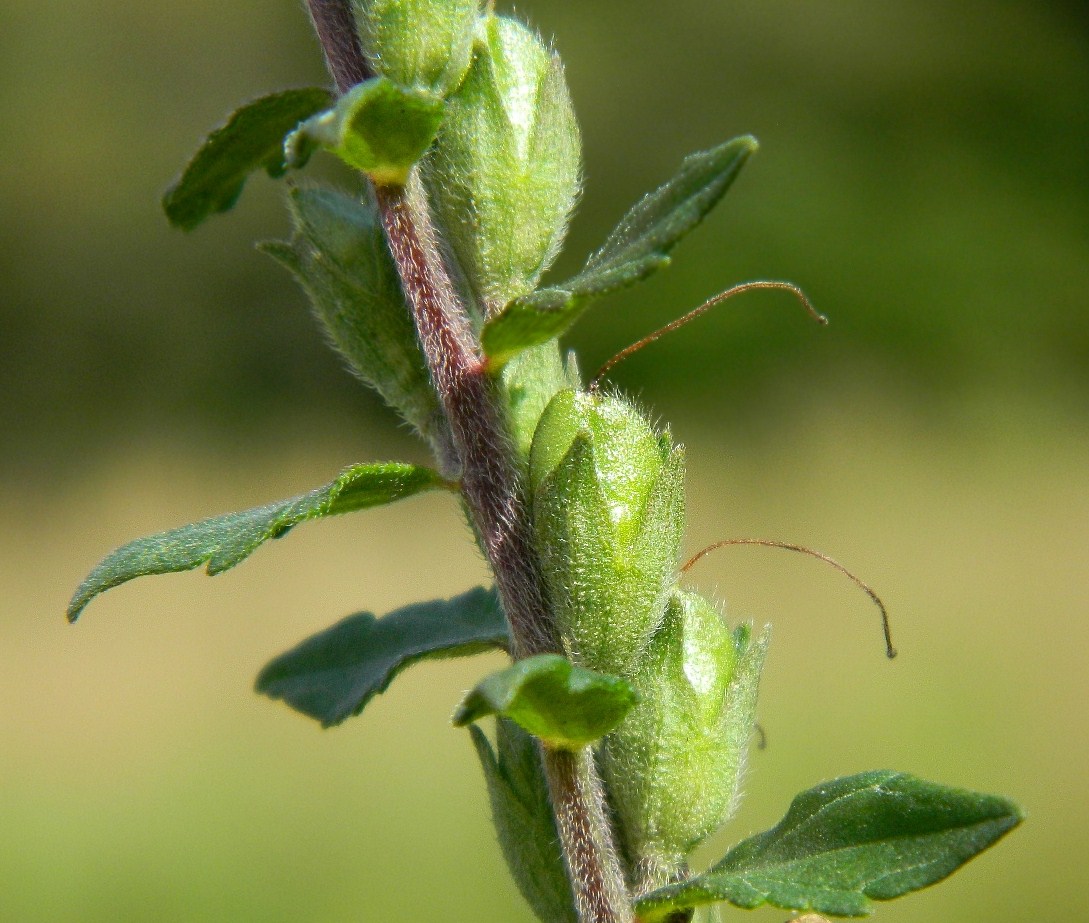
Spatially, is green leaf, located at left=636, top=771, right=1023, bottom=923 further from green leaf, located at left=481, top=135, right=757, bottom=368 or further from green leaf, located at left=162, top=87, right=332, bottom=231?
green leaf, located at left=162, top=87, right=332, bottom=231

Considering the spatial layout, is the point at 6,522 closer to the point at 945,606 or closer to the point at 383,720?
the point at 383,720

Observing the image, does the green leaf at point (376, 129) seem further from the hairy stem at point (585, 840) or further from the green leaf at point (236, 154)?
the hairy stem at point (585, 840)

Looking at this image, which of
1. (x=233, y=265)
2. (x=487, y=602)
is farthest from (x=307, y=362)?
(x=487, y=602)

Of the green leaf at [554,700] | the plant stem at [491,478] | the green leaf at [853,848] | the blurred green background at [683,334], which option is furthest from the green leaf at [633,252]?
the blurred green background at [683,334]

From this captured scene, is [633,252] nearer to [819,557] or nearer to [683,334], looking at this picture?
[819,557]

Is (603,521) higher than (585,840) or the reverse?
higher

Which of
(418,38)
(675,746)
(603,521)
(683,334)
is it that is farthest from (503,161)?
(683,334)
